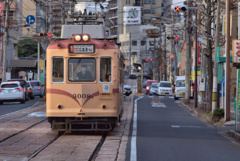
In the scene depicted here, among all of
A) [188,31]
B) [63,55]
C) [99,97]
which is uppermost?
[188,31]

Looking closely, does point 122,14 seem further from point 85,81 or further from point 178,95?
point 85,81

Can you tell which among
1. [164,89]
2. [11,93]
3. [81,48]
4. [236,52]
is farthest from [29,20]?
[81,48]

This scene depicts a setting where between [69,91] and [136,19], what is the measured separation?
118 metres

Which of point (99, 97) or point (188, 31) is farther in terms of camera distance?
point (188, 31)

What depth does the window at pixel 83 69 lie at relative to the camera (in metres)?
15.5

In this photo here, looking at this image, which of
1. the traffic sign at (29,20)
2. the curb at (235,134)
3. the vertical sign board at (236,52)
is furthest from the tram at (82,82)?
the traffic sign at (29,20)

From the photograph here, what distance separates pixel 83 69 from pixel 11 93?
23.8 metres

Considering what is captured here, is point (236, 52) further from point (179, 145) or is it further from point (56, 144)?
point (56, 144)

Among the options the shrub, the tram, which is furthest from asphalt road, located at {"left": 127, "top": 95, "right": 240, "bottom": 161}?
the shrub

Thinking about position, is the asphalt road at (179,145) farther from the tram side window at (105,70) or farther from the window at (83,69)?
the window at (83,69)

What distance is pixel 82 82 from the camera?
50.8 ft

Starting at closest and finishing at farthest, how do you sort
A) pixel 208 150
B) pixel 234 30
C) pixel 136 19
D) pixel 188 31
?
pixel 208 150 → pixel 188 31 → pixel 234 30 → pixel 136 19

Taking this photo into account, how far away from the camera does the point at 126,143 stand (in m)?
14.0

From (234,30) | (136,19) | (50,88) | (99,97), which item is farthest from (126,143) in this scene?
(136,19)
